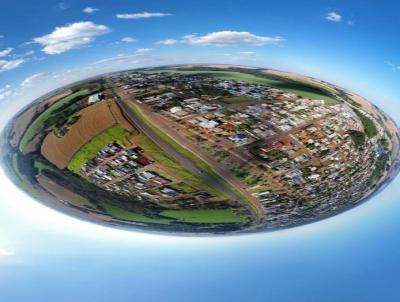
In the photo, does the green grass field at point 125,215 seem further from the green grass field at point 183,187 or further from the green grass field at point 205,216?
the green grass field at point 183,187

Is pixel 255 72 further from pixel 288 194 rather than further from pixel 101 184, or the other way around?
pixel 101 184

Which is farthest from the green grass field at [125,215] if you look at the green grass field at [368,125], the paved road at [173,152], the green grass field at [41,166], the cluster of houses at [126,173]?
the green grass field at [368,125]

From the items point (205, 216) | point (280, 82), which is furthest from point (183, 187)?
point (280, 82)

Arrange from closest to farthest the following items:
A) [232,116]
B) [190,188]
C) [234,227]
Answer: [232,116] → [190,188] → [234,227]

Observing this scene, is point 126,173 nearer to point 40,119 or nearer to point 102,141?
point 102,141

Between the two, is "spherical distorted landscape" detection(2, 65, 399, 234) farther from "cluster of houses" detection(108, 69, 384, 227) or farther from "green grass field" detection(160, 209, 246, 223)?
"green grass field" detection(160, 209, 246, 223)

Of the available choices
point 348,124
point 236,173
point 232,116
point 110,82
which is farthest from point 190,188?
point 348,124
